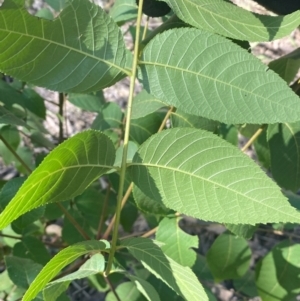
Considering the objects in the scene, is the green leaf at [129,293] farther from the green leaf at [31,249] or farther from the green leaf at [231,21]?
the green leaf at [231,21]

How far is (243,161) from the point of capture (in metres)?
0.62

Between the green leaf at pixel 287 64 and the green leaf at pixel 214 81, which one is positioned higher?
the green leaf at pixel 214 81

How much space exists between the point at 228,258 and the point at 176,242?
17 centimetres

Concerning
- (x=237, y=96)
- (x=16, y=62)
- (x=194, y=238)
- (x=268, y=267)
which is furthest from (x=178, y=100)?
(x=268, y=267)

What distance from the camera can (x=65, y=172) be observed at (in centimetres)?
60

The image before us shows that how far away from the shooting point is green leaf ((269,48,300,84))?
87cm

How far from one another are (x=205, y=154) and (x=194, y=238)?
0.46 meters

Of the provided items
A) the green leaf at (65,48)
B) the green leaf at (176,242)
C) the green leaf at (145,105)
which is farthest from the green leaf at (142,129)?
the green leaf at (65,48)

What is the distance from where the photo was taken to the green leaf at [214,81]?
65 cm

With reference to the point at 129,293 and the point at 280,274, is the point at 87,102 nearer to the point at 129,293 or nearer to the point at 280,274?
the point at 129,293

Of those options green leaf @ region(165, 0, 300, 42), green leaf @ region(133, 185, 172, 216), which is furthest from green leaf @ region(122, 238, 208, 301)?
green leaf @ region(165, 0, 300, 42)

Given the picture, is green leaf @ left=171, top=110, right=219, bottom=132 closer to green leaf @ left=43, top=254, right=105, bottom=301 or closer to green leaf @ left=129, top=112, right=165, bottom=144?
green leaf @ left=129, top=112, right=165, bottom=144

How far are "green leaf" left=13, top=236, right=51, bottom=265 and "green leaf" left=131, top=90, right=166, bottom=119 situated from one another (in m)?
0.41

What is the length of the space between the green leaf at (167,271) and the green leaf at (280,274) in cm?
49
